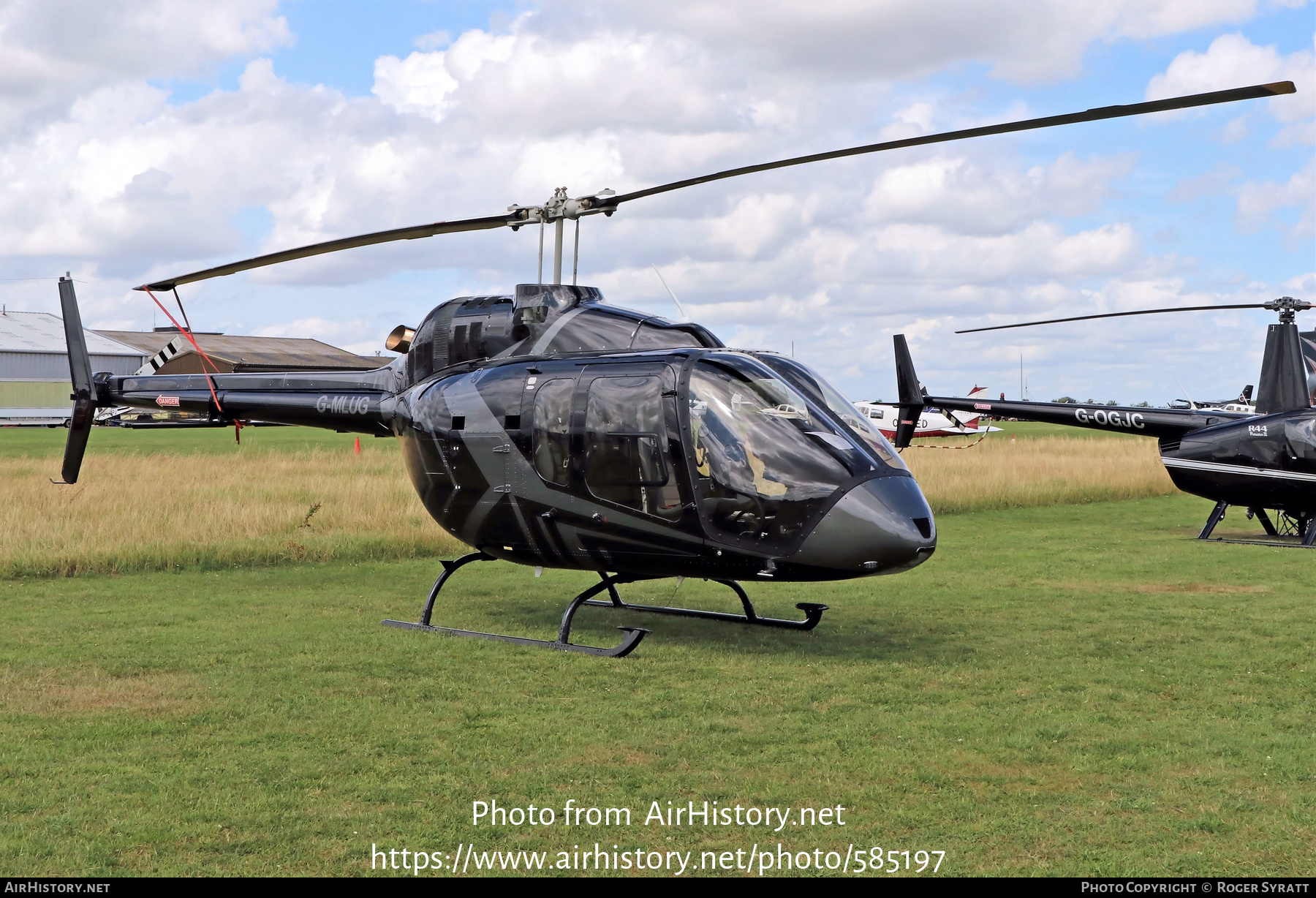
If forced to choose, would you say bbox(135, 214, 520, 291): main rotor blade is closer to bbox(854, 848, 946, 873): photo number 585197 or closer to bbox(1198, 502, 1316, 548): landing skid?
bbox(854, 848, 946, 873): photo number 585197

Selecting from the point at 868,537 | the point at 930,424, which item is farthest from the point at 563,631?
the point at 930,424

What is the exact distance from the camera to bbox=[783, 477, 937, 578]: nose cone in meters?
8.83

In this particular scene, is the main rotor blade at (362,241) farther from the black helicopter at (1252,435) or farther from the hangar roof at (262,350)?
the hangar roof at (262,350)

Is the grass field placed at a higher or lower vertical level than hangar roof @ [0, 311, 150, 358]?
lower

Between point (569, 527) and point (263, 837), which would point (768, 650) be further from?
point (263, 837)

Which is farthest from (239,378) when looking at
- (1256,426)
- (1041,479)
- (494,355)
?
(1041,479)

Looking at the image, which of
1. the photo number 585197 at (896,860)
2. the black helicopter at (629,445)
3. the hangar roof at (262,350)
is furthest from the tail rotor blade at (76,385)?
the hangar roof at (262,350)

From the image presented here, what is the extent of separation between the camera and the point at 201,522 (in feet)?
59.6

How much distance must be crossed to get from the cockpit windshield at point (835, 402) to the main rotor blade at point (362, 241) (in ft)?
9.20

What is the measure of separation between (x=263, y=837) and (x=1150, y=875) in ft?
13.4

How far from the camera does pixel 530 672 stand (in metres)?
9.45

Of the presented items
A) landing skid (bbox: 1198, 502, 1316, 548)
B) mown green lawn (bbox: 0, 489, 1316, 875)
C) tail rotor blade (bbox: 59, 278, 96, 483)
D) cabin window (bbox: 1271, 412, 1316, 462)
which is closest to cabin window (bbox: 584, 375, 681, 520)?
Answer: mown green lawn (bbox: 0, 489, 1316, 875)

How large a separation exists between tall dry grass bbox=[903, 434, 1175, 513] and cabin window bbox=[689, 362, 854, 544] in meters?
16.5

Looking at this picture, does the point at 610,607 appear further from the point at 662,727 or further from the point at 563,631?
the point at 662,727
